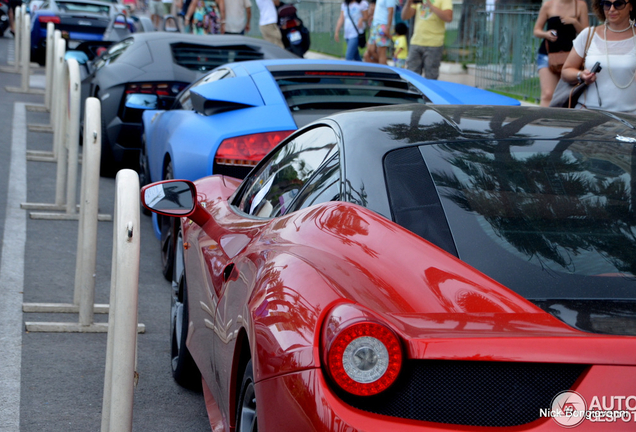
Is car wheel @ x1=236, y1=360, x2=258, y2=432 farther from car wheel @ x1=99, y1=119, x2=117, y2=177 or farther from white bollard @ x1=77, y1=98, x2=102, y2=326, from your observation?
car wheel @ x1=99, y1=119, x2=117, y2=177

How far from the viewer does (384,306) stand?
198cm

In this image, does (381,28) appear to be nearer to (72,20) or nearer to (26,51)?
(72,20)

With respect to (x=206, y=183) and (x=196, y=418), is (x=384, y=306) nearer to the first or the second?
(x=196, y=418)

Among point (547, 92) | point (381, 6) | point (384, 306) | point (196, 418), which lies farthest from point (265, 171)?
point (381, 6)

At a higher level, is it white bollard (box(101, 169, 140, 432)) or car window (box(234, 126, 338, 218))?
car window (box(234, 126, 338, 218))

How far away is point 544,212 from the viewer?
2438 millimetres

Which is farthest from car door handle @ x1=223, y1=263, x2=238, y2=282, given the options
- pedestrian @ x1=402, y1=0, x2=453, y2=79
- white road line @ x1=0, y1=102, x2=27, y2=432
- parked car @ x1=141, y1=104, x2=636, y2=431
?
pedestrian @ x1=402, y1=0, x2=453, y2=79

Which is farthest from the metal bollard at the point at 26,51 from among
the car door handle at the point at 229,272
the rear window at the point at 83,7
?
the car door handle at the point at 229,272

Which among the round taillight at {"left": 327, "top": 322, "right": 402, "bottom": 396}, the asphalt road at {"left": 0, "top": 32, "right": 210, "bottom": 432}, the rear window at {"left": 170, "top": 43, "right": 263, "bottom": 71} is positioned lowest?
the asphalt road at {"left": 0, "top": 32, "right": 210, "bottom": 432}

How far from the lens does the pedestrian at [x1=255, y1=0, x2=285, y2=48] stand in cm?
1485

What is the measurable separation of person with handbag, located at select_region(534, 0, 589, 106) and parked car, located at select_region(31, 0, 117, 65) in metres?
8.00

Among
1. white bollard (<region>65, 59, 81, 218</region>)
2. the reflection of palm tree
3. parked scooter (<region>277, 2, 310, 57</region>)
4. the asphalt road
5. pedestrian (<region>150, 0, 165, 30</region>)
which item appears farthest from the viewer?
pedestrian (<region>150, 0, 165, 30</region>)

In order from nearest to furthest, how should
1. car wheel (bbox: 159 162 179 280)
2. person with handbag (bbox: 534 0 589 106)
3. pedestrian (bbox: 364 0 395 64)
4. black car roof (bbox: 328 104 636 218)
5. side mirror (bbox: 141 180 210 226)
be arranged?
black car roof (bbox: 328 104 636 218)
side mirror (bbox: 141 180 210 226)
car wheel (bbox: 159 162 179 280)
person with handbag (bbox: 534 0 589 106)
pedestrian (bbox: 364 0 395 64)

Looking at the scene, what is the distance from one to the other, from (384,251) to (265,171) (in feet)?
4.95
